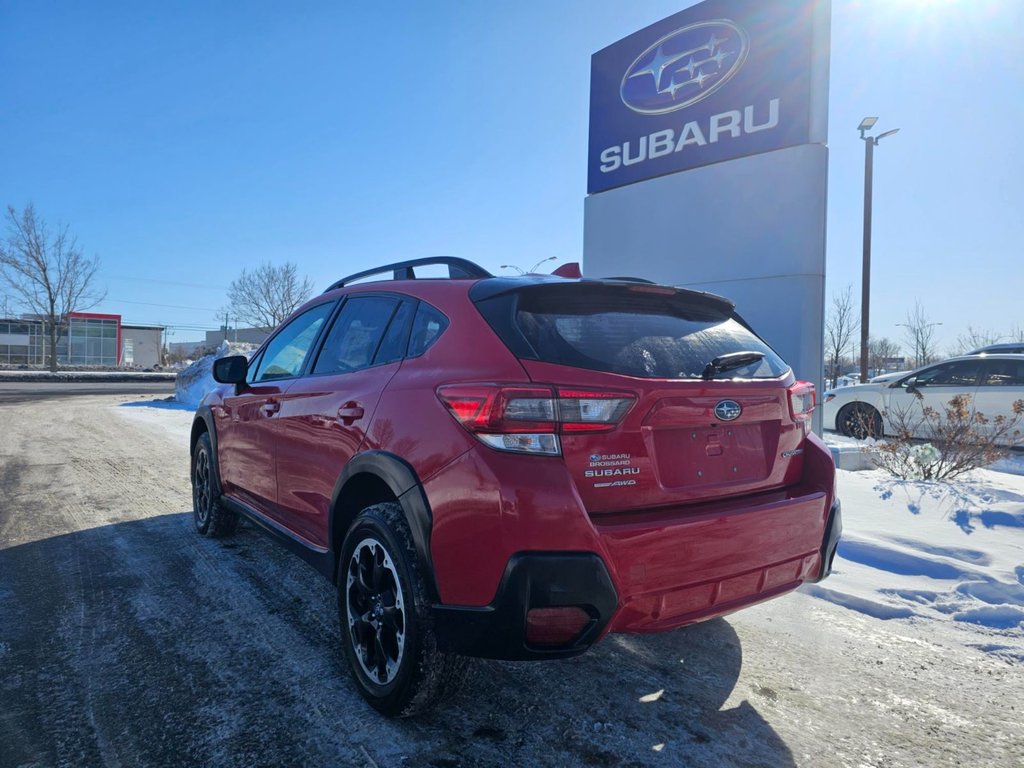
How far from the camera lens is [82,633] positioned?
122 inches

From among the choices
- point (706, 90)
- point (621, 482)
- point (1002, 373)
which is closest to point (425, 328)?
point (621, 482)

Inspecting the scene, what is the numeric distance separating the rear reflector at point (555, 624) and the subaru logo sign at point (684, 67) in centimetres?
A: 820

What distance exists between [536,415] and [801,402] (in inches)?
55.3

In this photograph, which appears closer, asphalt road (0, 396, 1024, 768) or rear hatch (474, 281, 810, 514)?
rear hatch (474, 281, 810, 514)

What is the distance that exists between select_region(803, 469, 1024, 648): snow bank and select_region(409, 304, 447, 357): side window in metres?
2.88

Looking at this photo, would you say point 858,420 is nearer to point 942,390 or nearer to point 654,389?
point 942,390

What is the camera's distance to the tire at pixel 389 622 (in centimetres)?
A: 220

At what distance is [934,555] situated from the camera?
13.5 ft

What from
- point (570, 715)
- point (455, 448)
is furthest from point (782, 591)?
point (455, 448)

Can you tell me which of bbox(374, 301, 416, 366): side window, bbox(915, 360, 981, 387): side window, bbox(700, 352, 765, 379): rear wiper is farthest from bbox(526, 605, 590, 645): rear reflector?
bbox(915, 360, 981, 387): side window

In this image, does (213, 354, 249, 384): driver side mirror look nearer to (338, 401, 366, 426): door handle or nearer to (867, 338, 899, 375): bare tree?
(338, 401, 366, 426): door handle

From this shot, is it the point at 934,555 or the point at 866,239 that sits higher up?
the point at 866,239

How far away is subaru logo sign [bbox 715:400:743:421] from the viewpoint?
2.32m

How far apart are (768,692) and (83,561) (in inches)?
168
